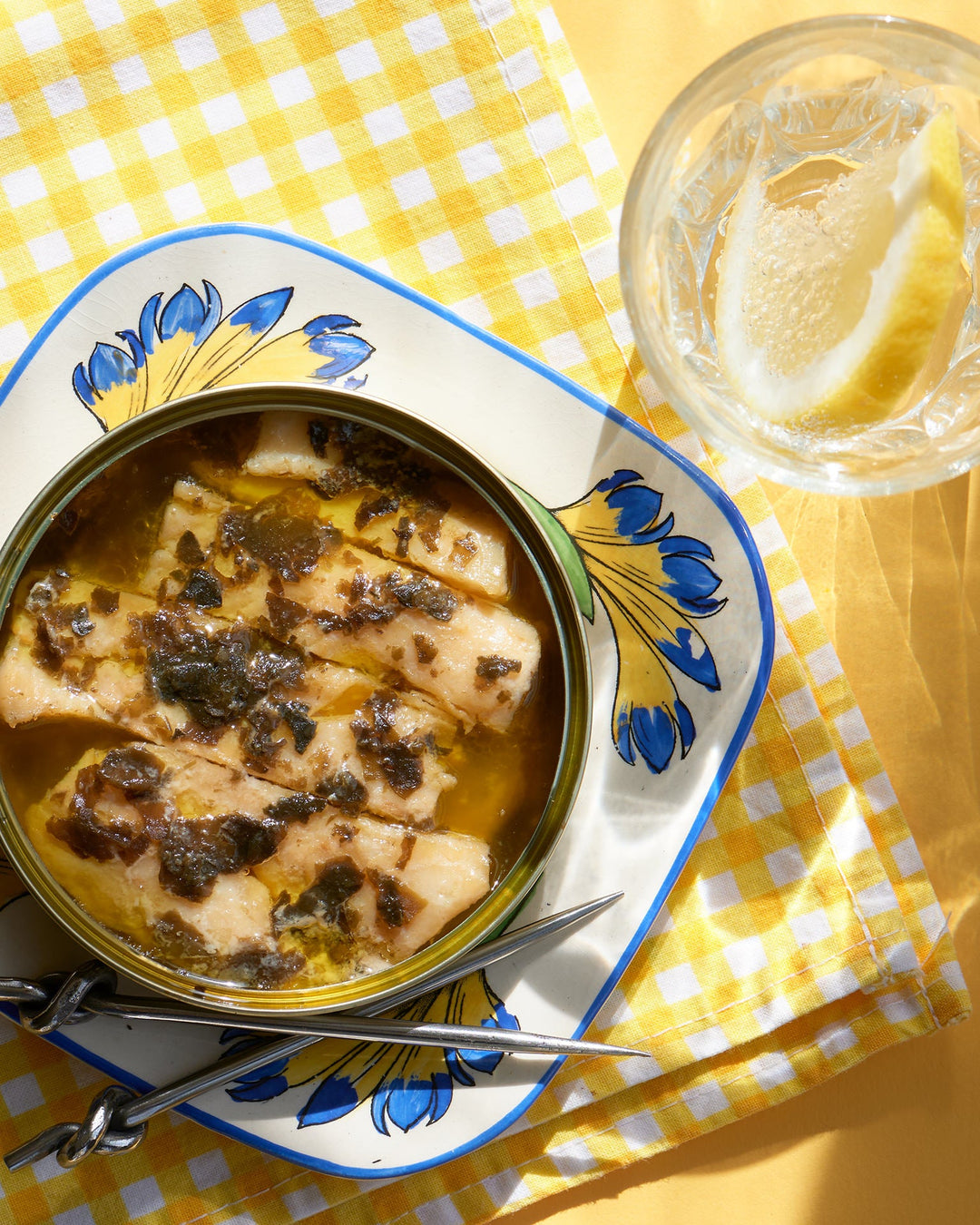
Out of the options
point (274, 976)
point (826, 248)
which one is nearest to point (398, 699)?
point (274, 976)

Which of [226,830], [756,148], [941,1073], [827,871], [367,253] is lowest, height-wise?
[941,1073]

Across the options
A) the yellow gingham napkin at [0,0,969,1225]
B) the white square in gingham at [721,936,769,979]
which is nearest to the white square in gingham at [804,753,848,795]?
the yellow gingham napkin at [0,0,969,1225]

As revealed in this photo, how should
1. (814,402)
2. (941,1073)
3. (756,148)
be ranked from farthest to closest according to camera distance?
(941,1073) < (756,148) < (814,402)

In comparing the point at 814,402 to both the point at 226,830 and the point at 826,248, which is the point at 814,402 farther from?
the point at 226,830

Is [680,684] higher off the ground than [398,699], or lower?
lower

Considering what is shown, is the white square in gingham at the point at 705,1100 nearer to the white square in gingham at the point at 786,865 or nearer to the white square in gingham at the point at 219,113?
the white square in gingham at the point at 786,865

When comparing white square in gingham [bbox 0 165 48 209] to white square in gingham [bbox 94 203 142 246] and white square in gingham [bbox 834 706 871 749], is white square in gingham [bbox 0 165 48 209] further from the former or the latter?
white square in gingham [bbox 834 706 871 749]

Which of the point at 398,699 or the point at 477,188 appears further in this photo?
the point at 477,188
